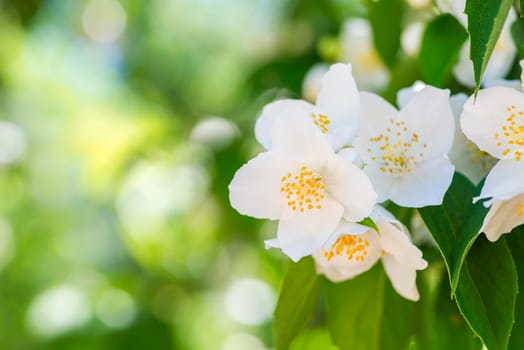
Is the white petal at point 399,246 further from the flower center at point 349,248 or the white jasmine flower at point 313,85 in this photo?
the white jasmine flower at point 313,85

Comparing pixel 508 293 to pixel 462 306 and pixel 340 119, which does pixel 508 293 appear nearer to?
pixel 462 306

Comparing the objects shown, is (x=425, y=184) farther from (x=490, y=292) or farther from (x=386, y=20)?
(x=386, y=20)

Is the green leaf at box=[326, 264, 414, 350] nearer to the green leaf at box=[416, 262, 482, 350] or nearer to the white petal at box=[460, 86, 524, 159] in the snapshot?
the green leaf at box=[416, 262, 482, 350]

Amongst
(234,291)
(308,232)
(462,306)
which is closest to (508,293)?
(462,306)

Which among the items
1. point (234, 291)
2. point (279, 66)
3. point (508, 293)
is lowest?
point (234, 291)

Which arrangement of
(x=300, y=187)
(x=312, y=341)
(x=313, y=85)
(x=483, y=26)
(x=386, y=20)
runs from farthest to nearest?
(x=313, y=85) → (x=312, y=341) → (x=386, y=20) → (x=300, y=187) → (x=483, y=26)

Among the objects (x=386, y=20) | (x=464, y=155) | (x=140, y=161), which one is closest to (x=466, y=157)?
(x=464, y=155)
